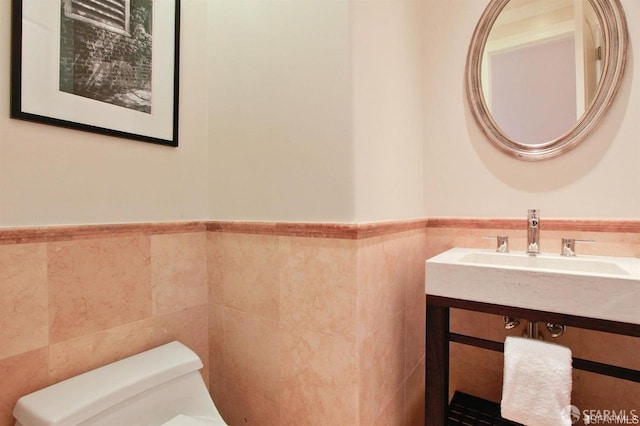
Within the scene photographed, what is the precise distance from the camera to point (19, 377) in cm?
83

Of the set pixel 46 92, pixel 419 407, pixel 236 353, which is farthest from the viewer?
pixel 419 407

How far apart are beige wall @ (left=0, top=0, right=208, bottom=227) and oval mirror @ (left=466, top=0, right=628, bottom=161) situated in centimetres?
116

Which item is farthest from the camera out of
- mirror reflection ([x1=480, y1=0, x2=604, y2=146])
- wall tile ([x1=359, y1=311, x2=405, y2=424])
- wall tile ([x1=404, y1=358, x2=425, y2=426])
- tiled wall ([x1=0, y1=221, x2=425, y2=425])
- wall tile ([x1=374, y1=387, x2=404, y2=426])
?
wall tile ([x1=404, y1=358, x2=425, y2=426])

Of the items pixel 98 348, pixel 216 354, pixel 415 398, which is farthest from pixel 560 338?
pixel 98 348

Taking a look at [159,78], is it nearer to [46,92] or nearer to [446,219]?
[46,92]

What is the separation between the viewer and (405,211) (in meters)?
1.31

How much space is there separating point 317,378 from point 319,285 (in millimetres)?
297

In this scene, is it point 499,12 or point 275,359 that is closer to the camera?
point 275,359

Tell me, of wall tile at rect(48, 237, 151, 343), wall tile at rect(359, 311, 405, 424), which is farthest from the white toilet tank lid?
wall tile at rect(359, 311, 405, 424)

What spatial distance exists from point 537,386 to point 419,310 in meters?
0.57

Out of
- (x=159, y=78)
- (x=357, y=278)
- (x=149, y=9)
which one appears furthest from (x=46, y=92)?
(x=357, y=278)

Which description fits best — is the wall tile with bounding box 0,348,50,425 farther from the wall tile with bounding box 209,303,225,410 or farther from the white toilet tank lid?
the wall tile with bounding box 209,303,225,410

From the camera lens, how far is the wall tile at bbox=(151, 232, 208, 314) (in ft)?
3.69

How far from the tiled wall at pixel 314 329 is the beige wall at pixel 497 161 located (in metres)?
0.34
